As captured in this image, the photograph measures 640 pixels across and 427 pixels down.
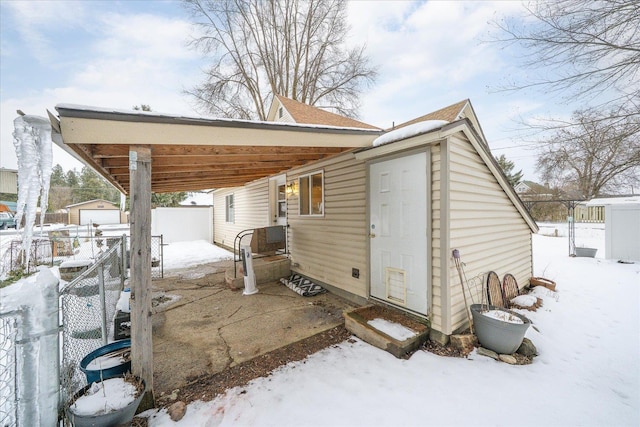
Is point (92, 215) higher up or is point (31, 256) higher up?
point (92, 215)

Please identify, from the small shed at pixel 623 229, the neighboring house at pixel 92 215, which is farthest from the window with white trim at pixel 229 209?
the neighboring house at pixel 92 215

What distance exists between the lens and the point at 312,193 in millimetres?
5766

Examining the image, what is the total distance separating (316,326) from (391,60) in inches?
532

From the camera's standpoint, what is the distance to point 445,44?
7.55 metres

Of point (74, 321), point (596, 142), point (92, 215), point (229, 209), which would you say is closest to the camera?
point (74, 321)

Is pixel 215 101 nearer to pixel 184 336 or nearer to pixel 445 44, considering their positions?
pixel 445 44

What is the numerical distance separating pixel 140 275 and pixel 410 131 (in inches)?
137

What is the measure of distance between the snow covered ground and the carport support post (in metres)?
0.45

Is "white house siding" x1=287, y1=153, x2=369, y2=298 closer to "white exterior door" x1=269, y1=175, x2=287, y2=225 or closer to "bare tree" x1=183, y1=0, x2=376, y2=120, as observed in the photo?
"white exterior door" x1=269, y1=175, x2=287, y2=225

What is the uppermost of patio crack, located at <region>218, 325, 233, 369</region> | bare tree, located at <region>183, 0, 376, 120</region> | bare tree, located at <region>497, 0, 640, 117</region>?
bare tree, located at <region>183, 0, 376, 120</region>

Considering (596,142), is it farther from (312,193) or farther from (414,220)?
(312,193)

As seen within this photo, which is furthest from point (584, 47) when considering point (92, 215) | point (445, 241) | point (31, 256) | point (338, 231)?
point (92, 215)

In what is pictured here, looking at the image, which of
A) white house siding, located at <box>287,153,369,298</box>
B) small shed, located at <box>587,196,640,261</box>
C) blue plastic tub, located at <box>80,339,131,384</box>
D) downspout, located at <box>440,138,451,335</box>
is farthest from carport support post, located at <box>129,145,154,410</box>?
small shed, located at <box>587,196,640,261</box>

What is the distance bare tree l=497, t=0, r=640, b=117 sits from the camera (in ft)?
12.5
